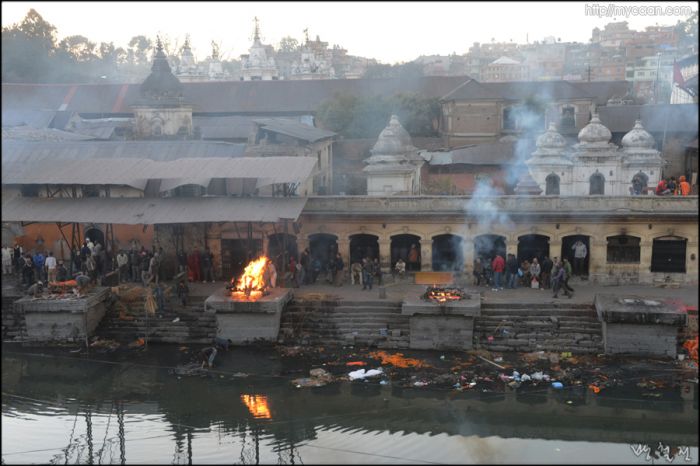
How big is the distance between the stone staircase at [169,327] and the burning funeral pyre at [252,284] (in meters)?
1.20

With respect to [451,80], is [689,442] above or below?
below

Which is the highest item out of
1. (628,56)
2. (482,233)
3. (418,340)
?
(628,56)

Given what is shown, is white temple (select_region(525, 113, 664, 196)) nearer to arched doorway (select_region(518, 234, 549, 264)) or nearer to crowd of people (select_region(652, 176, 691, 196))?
crowd of people (select_region(652, 176, 691, 196))

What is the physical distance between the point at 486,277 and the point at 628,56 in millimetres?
78916

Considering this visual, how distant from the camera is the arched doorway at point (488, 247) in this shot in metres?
26.7

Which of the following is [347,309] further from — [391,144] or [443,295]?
[391,144]

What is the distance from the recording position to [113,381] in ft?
67.7

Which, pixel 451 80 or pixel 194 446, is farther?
pixel 451 80

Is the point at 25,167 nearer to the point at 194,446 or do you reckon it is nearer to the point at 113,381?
the point at 113,381

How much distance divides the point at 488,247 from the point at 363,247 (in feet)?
15.5

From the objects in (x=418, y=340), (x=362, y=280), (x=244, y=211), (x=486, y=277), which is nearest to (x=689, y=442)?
(x=418, y=340)

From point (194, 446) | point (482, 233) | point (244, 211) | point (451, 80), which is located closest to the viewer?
point (194, 446)

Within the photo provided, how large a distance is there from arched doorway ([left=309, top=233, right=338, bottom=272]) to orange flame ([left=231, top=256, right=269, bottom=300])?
→ 3.41 metres

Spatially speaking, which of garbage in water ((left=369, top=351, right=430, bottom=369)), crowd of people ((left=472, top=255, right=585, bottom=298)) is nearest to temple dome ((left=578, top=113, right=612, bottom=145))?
crowd of people ((left=472, top=255, right=585, bottom=298))
